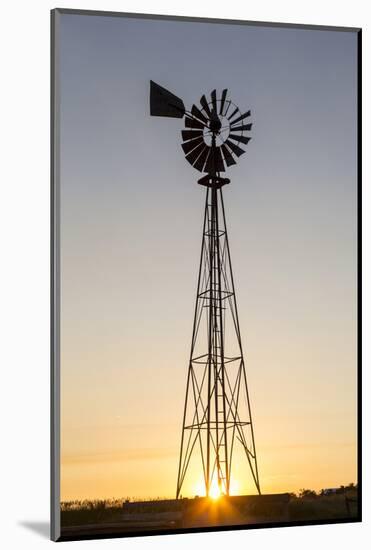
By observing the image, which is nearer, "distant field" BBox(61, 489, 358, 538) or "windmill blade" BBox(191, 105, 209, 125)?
"distant field" BBox(61, 489, 358, 538)

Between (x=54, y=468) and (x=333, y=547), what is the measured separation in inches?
62.8

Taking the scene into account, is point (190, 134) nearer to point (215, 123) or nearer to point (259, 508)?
point (215, 123)

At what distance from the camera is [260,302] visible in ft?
25.2

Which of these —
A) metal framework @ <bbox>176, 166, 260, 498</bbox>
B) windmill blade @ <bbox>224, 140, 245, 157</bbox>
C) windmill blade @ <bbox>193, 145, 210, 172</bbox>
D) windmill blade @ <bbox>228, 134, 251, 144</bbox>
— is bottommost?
metal framework @ <bbox>176, 166, 260, 498</bbox>

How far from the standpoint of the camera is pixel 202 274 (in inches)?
299

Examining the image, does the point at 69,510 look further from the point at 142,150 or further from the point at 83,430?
the point at 142,150

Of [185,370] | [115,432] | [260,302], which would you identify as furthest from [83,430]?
[260,302]

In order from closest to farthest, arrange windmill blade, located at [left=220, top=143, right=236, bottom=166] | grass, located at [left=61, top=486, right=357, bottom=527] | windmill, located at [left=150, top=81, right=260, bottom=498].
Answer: grass, located at [left=61, top=486, right=357, bottom=527] < windmill, located at [left=150, top=81, right=260, bottom=498] < windmill blade, located at [left=220, top=143, right=236, bottom=166]

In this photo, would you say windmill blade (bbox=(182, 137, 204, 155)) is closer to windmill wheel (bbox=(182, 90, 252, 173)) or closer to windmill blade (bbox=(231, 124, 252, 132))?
windmill wheel (bbox=(182, 90, 252, 173))

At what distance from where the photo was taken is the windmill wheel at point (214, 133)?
24.9 feet

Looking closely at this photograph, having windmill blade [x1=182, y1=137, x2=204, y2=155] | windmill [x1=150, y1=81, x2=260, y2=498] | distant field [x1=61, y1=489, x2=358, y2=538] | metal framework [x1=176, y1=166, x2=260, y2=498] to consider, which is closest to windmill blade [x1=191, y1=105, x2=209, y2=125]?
windmill [x1=150, y1=81, x2=260, y2=498]

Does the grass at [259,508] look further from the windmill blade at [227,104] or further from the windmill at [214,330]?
the windmill blade at [227,104]

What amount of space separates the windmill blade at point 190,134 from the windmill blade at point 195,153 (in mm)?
62

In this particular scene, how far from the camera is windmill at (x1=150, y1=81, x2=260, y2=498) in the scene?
7.55 m
